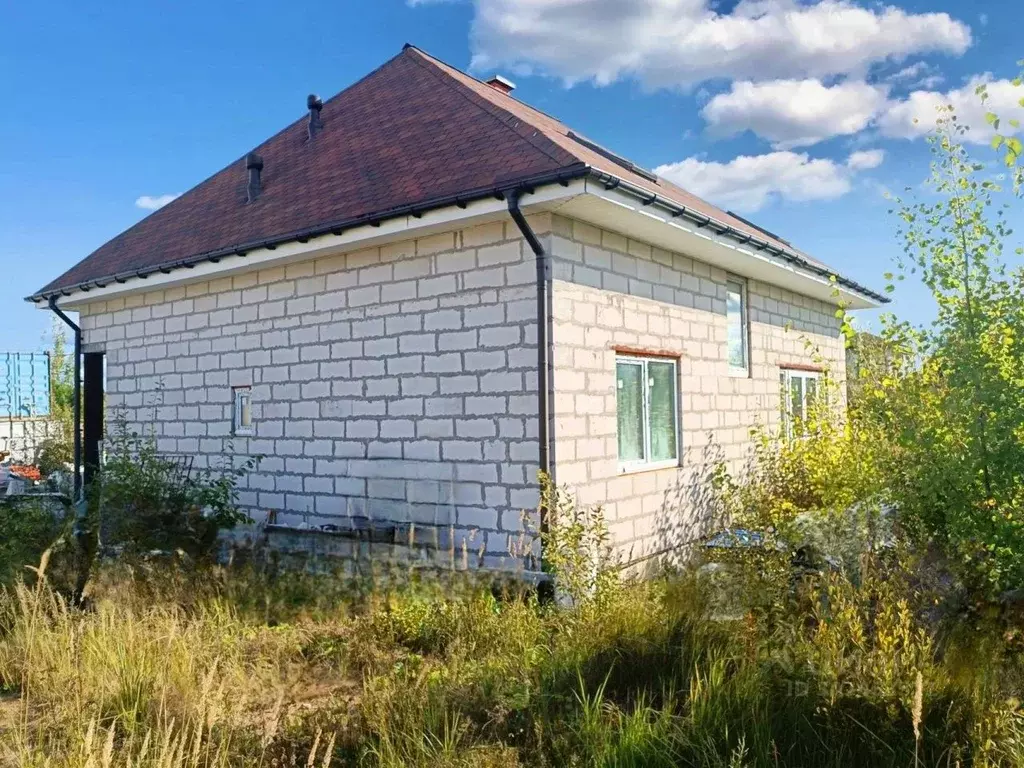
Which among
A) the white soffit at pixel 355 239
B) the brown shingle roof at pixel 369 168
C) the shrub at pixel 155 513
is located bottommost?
the shrub at pixel 155 513

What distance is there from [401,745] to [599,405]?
4204mm

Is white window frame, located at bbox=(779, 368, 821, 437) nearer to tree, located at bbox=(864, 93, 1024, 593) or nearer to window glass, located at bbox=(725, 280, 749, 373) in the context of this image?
window glass, located at bbox=(725, 280, 749, 373)

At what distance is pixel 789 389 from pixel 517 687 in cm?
854

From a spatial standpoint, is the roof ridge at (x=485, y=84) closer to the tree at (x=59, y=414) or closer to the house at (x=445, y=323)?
the house at (x=445, y=323)

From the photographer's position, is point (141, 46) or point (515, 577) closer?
point (515, 577)

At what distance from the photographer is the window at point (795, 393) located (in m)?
10.7

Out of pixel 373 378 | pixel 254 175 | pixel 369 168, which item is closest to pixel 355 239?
pixel 373 378

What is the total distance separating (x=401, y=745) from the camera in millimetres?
3729

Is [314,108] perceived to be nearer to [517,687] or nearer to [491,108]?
[491,108]

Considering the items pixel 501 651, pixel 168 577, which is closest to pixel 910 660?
pixel 501 651

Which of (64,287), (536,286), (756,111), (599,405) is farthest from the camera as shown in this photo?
(756,111)

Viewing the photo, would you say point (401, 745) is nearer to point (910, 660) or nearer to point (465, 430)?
point (910, 660)

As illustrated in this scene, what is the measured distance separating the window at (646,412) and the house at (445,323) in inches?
1.2

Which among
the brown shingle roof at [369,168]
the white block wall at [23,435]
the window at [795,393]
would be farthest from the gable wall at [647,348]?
the white block wall at [23,435]
